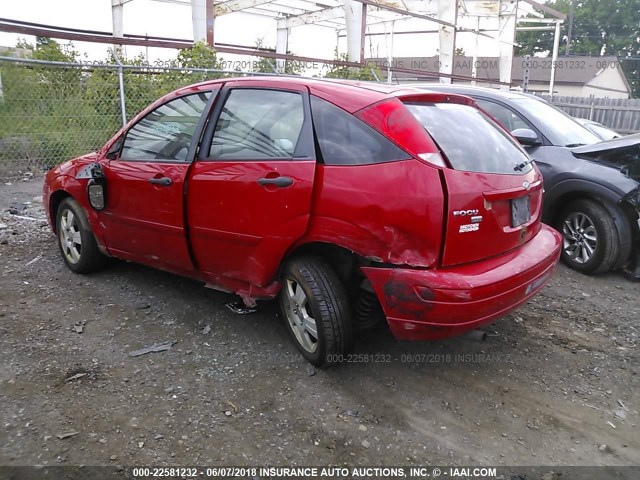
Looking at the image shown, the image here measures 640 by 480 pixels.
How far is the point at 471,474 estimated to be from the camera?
2539mm

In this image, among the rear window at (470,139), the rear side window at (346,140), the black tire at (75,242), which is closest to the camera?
the rear side window at (346,140)

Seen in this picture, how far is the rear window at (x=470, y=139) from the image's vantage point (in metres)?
3.08

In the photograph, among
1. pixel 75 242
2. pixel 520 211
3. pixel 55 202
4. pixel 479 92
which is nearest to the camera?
pixel 520 211

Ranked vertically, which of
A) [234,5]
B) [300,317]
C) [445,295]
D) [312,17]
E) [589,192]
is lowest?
[300,317]

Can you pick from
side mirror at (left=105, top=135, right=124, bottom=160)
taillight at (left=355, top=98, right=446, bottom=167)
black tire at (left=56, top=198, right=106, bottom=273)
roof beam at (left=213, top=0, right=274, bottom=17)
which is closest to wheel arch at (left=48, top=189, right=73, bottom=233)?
black tire at (left=56, top=198, right=106, bottom=273)

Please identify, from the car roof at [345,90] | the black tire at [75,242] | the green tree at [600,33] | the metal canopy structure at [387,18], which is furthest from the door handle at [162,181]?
the green tree at [600,33]

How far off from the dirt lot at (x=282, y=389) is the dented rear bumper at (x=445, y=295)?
1.64 ft

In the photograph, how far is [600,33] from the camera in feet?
190

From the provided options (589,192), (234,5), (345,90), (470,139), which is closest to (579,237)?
(589,192)

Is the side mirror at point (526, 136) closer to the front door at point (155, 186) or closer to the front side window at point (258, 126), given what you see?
the front side window at point (258, 126)

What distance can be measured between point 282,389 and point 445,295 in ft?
3.70

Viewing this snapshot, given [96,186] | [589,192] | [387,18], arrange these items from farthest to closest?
[387,18] → [589,192] → [96,186]

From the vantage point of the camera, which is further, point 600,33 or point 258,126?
point 600,33

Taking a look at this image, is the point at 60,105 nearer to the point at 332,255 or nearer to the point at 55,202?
the point at 55,202
